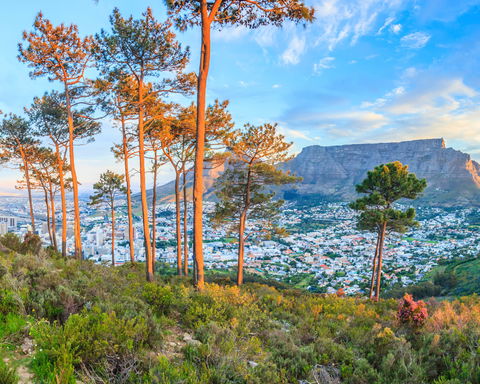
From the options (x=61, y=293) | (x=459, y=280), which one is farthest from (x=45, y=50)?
(x=459, y=280)

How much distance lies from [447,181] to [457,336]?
517 ft

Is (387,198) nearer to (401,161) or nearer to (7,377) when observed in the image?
(7,377)

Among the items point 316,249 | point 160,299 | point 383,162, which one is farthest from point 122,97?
point 383,162

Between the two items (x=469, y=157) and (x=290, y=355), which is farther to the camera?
(x=469, y=157)

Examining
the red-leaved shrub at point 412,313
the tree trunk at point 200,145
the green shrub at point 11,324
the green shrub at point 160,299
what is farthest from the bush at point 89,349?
the red-leaved shrub at point 412,313

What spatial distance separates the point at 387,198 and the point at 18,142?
2431 centimetres

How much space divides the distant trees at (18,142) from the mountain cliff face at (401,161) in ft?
361

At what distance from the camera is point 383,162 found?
569ft

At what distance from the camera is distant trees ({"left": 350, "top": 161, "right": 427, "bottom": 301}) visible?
1484 cm

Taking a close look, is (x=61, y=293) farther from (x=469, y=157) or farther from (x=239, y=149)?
(x=469, y=157)

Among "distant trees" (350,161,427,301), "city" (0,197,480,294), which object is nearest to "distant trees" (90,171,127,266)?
Answer: "city" (0,197,480,294)

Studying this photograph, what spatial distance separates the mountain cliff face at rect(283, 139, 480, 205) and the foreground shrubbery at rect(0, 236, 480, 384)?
387 feet

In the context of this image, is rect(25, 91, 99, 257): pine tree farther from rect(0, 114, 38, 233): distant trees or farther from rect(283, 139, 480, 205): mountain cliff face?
rect(283, 139, 480, 205): mountain cliff face

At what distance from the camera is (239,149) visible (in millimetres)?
13734
